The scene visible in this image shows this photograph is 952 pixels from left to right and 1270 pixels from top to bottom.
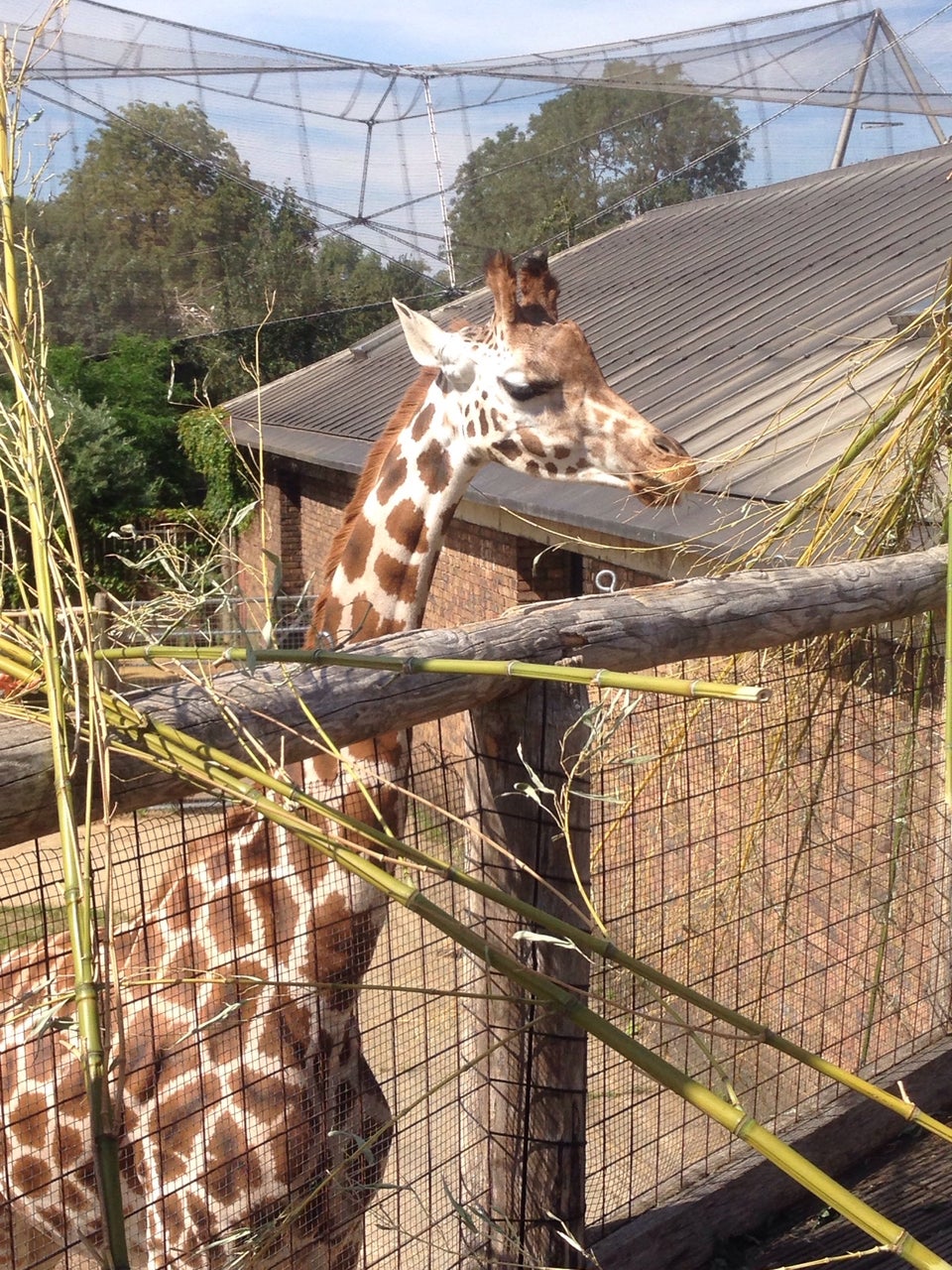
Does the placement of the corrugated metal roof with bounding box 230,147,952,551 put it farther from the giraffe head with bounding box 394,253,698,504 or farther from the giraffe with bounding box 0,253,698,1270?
the giraffe with bounding box 0,253,698,1270

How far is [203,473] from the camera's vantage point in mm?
18984

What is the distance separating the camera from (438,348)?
393 centimetres

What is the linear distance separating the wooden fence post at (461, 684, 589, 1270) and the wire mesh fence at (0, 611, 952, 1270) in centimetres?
6

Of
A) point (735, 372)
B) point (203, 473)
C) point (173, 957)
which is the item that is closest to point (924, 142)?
point (735, 372)

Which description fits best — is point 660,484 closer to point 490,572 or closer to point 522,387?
point 522,387

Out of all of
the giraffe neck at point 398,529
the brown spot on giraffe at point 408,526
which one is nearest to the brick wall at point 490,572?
the giraffe neck at point 398,529

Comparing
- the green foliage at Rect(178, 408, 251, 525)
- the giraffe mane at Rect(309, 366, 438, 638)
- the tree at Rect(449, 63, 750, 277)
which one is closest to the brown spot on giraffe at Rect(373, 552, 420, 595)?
the giraffe mane at Rect(309, 366, 438, 638)

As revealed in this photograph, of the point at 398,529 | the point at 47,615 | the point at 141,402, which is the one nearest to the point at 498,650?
the point at 47,615

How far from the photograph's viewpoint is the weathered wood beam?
1.49 metres

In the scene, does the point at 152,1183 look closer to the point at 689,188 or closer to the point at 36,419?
the point at 36,419

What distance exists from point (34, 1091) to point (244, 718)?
3.83ft

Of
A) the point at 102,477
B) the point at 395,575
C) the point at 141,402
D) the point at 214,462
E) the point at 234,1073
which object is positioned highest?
the point at 141,402

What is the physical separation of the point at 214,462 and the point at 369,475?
15202 millimetres

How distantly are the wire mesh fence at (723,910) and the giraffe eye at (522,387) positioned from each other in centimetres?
112
